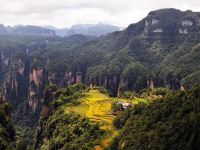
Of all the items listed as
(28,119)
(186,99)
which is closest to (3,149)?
(186,99)

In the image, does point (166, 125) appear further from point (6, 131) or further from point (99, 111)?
point (6, 131)

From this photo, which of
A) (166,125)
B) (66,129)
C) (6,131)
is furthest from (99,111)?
(166,125)

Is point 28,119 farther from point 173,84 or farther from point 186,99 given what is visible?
point 186,99

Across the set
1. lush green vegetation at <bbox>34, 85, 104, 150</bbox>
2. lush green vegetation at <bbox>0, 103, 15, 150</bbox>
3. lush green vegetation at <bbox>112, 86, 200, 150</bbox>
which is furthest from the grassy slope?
lush green vegetation at <bbox>0, 103, 15, 150</bbox>

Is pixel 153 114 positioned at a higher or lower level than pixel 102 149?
higher

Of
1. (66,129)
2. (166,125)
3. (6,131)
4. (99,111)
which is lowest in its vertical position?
(6,131)

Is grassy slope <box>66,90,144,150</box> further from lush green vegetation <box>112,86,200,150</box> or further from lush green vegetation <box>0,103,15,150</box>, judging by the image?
lush green vegetation <box>0,103,15,150</box>
